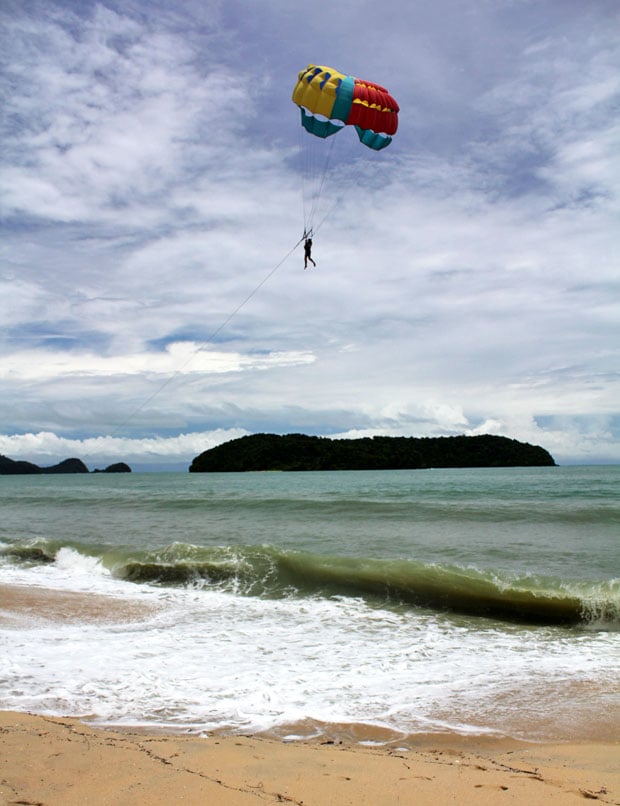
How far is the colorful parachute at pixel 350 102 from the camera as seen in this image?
52.0 feet

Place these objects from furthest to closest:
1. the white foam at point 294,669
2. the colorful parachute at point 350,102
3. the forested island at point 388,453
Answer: the forested island at point 388,453, the colorful parachute at point 350,102, the white foam at point 294,669

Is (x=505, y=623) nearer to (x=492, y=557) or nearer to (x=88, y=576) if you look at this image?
(x=492, y=557)

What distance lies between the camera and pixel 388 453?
11100cm

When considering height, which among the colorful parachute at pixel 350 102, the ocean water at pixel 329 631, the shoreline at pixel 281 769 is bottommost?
the ocean water at pixel 329 631

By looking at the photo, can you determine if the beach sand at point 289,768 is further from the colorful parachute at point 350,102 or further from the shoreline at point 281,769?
the colorful parachute at point 350,102

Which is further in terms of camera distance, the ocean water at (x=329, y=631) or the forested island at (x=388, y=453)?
the forested island at (x=388, y=453)

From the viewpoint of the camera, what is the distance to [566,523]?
2002 cm

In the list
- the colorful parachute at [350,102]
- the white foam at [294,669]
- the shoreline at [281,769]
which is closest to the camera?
the shoreline at [281,769]

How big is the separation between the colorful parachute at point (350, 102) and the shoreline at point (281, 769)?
50.7 ft

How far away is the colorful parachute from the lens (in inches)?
624

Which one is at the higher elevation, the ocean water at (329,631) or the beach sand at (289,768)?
the beach sand at (289,768)

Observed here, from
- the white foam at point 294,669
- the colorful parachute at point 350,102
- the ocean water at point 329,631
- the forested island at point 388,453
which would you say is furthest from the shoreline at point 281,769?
the forested island at point 388,453

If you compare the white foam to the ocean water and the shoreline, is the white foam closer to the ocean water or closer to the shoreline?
the ocean water

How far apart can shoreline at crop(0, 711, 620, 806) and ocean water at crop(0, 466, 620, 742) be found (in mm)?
429
